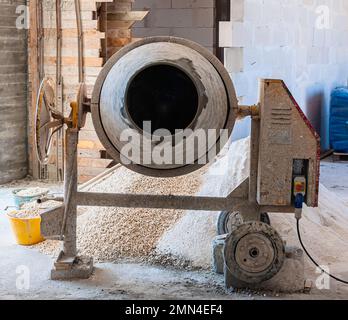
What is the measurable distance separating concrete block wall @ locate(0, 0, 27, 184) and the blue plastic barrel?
13.2 feet

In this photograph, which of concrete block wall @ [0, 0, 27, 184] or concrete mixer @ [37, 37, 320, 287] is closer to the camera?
concrete mixer @ [37, 37, 320, 287]

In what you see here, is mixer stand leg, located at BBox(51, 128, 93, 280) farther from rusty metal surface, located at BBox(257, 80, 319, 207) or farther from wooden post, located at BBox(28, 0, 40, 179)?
wooden post, located at BBox(28, 0, 40, 179)

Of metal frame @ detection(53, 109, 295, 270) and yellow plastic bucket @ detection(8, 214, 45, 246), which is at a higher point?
metal frame @ detection(53, 109, 295, 270)

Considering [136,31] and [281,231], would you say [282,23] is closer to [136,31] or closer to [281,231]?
[136,31]

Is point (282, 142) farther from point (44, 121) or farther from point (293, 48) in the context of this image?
point (293, 48)

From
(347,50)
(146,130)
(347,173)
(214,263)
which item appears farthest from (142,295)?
(347,50)

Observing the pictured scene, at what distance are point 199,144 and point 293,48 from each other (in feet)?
16.4

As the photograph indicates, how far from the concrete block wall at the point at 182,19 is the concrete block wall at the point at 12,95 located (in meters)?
1.60

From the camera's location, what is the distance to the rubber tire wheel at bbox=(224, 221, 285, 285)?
4.18 metres

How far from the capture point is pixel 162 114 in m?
4.56

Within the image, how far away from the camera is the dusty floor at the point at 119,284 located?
416cm

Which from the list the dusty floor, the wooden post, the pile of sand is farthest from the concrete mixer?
the wooden post

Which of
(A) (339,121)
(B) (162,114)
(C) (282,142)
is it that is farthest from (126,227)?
(A) (339,121)

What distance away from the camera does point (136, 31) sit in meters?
8.59
